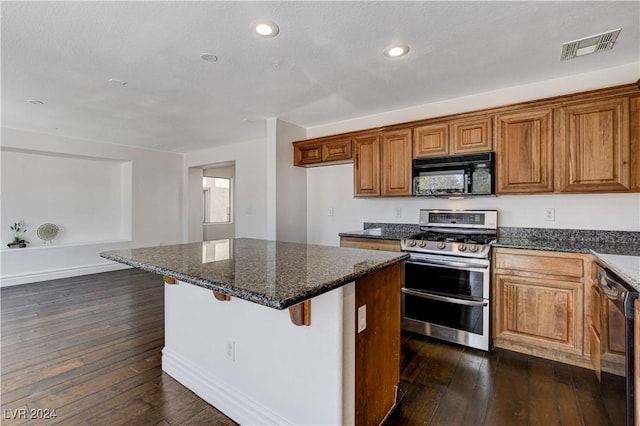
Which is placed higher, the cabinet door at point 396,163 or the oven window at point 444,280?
the cabinet door at point 396,163

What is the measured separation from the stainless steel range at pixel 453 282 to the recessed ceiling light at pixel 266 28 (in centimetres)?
213

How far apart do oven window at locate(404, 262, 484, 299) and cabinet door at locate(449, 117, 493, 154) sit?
120 cm

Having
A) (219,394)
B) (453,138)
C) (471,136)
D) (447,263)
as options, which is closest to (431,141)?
(453,138)

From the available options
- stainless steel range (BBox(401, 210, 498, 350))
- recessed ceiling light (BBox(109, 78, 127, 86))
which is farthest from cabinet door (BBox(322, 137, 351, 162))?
recessed ceiling light (BBox(109, 78, 127, 86))

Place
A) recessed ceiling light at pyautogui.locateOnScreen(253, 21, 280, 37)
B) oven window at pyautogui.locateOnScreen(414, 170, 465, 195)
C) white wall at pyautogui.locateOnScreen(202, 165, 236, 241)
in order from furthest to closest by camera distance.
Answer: white wall at pyautogui.locateOnScreen(202, 165, 236, 241) < oven window at pyautogui.locateOnScreen(414, 170, 465, 195) < recessed ceiling light at pyautogui.locateOnScreen(253, 21, 280, 37)

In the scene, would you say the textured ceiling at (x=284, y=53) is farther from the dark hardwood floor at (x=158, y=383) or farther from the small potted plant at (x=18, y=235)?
the dark hardwood floor at (x=158, y=383)

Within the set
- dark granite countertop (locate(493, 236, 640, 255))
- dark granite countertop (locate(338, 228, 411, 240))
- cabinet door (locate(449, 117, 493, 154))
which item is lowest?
dark granite countertop (locate(493, 236, 640, 255))

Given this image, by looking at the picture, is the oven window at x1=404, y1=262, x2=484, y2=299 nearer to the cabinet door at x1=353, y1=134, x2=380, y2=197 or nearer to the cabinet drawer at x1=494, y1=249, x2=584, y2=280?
the cabinet drawer at x1=494, y1=249, x2=584, y2=280

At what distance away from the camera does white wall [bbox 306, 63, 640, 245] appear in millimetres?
2594

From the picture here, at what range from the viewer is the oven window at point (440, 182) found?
304cm

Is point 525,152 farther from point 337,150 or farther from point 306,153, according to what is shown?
point 306,153

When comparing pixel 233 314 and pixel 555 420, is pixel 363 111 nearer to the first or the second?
pixel 233 314

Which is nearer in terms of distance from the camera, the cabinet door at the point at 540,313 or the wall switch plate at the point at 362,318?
the wall switch plate at the point at 362,318

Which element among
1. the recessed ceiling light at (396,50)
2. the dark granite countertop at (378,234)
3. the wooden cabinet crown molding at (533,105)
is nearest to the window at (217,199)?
the dark granite countertop at (378,234)
